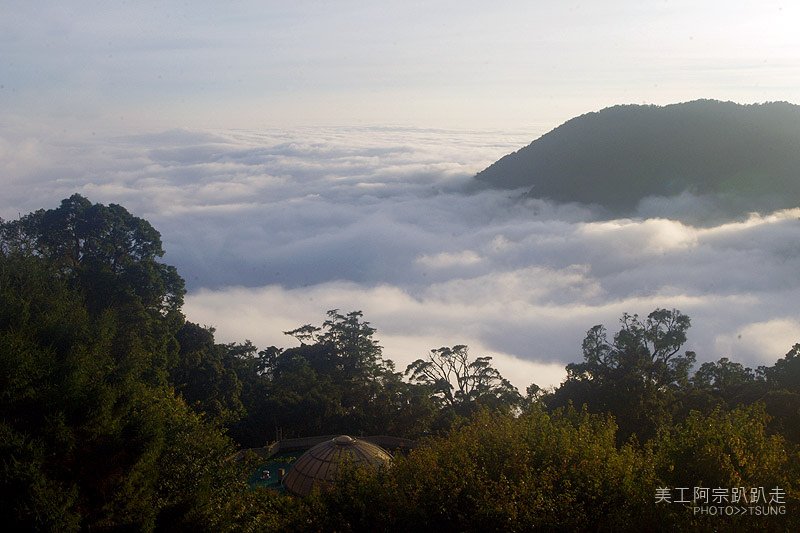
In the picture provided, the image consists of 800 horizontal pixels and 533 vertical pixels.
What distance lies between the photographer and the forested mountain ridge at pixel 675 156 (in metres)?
112

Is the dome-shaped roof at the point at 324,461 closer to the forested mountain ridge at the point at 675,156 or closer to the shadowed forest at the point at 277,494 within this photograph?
the shadowed forest at the point at 277,494

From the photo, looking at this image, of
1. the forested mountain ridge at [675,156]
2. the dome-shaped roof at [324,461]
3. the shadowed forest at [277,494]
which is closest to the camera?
the shadowed forest at [277,494]

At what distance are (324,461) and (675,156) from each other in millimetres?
114518

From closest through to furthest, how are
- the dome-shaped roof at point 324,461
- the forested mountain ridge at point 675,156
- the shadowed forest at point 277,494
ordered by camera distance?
the shadowed forest at point 277,494, the dome-shaped roof at point 324,461, the forested mountain ridge at point 675,156

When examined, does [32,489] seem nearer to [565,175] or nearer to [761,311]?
[761,311]

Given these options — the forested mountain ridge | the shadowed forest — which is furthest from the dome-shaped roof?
the forested mountain ridge

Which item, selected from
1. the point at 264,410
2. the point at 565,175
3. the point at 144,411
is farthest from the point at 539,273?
the point at 144,411

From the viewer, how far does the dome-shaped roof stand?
1692 cm

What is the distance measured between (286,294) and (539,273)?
138 ft

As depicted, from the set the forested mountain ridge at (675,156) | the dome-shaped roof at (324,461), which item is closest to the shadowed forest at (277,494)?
the dome-shaped roof at (324,461)

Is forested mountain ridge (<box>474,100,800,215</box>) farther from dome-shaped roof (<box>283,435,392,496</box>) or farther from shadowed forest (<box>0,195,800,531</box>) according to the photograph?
dome-shaped roof (<box>283,435,392,496</box>)

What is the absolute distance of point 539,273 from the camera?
118 meters

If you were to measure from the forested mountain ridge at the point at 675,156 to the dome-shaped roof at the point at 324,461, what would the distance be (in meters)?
113

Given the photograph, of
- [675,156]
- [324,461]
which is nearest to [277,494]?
[324,461]
